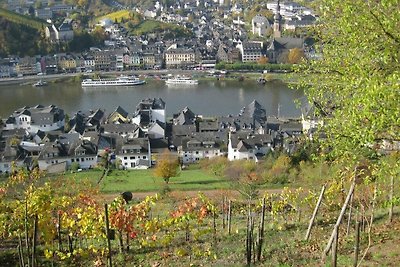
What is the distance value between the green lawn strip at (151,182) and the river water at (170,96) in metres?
7.47

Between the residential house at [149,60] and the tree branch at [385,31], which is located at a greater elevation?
the tree branch at [385,31]

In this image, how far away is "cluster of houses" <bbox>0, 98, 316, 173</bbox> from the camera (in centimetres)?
1589

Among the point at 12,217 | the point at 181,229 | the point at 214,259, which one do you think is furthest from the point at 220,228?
the point at 12,217

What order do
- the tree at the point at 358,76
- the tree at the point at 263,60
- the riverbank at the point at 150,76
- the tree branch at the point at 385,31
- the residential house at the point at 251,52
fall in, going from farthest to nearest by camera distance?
the residential house at the point at 251,52 → the tree at the point at 263,60 → the riverbank at the point at 150,76 → the tree branch at the point at 385,31 → the tree at the point at 358,76

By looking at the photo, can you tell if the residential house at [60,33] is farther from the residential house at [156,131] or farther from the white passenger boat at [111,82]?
the residential house at [156,131]

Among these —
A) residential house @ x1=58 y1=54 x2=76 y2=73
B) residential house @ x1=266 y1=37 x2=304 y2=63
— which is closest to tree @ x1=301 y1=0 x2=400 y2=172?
residential house @ x1=266 y1=37 x2=304 y2=63

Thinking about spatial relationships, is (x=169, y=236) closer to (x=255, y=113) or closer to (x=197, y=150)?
(x=197, y=150)

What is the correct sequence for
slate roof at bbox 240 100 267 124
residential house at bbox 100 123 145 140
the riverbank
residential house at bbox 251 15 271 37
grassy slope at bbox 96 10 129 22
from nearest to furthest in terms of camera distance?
residential house at bbox 100 123 145 140 → slate roof at bbox 240 100 267 124 → the riverbank → residential house at bbox 251 15 271 37 → grassy slope at bbox 96 10 129 22

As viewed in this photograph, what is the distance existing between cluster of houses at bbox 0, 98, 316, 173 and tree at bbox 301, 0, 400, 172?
11.2 m

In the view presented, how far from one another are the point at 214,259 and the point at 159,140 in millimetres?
13150

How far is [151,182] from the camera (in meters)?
13.6

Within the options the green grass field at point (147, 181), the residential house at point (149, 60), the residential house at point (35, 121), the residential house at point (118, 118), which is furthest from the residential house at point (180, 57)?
the green grass field at point (147, 181)

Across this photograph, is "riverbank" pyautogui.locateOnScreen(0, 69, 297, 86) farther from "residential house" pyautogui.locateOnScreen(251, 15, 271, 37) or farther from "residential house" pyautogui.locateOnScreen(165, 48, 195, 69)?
"residential house" pyautogui.locateOnScreen(251, 15, 271, 37)

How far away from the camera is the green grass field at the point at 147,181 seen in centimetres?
1269
